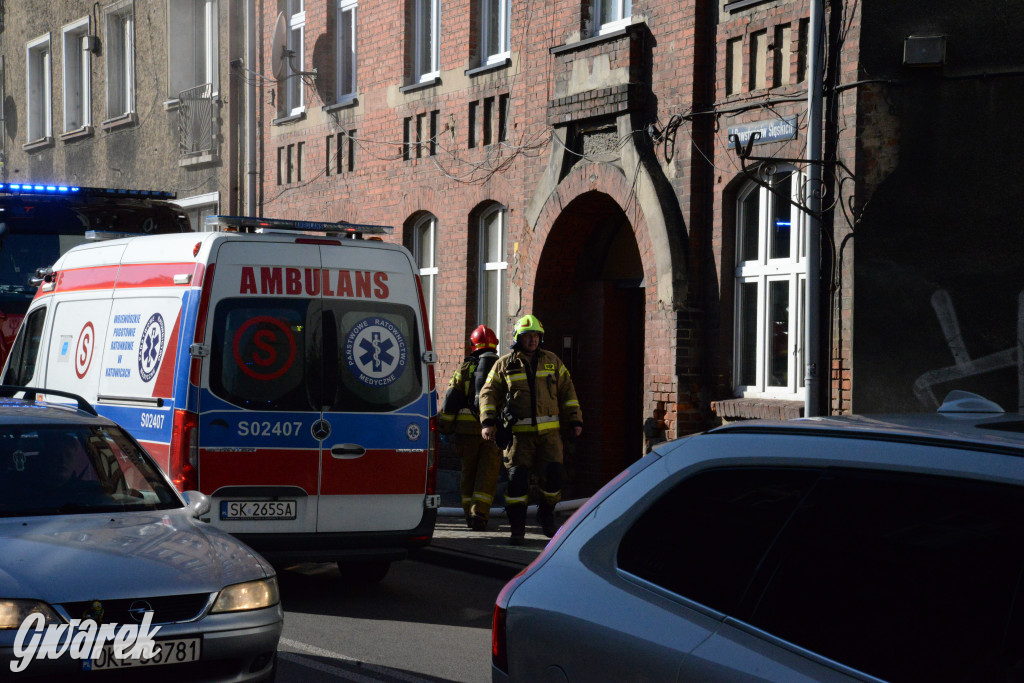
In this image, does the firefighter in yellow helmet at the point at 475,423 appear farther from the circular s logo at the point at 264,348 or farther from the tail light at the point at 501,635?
the tail light at the point at 501,635

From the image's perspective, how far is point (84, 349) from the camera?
30.9 feet

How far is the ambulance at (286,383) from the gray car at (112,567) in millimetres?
1585

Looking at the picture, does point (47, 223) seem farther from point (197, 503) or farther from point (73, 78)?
point (73, 78)

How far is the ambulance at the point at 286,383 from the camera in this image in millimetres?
7945

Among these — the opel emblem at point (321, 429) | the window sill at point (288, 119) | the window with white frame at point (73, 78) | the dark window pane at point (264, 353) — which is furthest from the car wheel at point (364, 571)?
the window with white frame at point (73, 78)

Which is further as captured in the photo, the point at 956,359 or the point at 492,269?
the point at 492,269

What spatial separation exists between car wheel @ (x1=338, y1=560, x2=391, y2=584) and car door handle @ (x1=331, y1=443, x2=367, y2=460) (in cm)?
114

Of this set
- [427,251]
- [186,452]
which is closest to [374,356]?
[186,452]

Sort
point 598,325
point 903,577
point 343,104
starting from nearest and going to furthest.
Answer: point 903,577
point 598,325
point 343,104

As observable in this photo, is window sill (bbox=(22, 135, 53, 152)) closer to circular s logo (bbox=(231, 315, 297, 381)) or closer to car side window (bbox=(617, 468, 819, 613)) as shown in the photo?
circular s logo (bbox=(231, 315, 297, 381))

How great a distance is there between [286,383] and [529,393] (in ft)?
9.79

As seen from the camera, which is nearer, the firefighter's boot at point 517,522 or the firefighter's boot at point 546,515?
the firefighter's boot at point 517,522

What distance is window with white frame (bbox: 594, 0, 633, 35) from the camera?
12.9m
